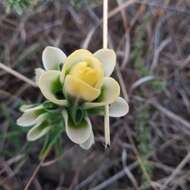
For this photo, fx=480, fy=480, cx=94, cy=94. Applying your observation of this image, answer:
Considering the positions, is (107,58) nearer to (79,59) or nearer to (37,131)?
(79,59)

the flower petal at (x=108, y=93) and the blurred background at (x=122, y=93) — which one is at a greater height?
the flower petal at (x=108, y=93)

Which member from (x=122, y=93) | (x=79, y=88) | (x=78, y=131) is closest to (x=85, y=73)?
(x=79, y=88)

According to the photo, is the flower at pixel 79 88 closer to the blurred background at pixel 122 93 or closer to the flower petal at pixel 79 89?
the flower petal at pixel 79 89

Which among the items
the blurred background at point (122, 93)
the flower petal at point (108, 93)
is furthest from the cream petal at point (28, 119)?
the blurred background at point (122, 93)

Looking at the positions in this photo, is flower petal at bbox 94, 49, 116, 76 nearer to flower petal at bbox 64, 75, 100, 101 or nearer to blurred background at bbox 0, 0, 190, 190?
flower petal at bbox 64, 75, 100, 101

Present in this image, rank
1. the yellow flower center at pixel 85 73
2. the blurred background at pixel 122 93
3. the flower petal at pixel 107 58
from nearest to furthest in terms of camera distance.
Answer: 1. the yellow flower center at pixel 85 73
2. the flower petal at pixel 107 58
3. the blurred background at pixel 122 93

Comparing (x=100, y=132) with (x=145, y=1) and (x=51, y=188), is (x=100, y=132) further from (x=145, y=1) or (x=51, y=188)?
(x=145, y=1)

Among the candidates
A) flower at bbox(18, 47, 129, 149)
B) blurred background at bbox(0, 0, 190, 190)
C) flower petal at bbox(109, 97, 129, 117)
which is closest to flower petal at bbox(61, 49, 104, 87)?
flower at bbox(18, 47, 129, 149)

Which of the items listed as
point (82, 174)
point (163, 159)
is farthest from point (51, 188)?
point (163, 159)
